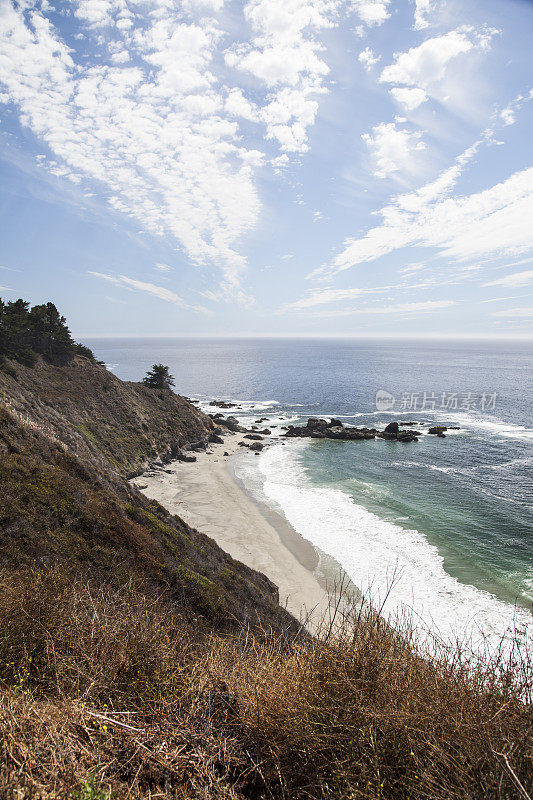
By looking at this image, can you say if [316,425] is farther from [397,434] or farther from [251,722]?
[251,722]

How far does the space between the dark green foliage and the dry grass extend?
4256cm

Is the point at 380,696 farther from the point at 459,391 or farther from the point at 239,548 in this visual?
the point at 459,391

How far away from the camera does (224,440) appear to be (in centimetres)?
5384

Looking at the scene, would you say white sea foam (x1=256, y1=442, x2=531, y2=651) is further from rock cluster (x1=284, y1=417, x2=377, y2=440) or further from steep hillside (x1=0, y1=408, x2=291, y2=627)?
rock cluster (x1=284, y1=417, x2=377, y2=440)

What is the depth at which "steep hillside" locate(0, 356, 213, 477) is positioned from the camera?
27.1 metres

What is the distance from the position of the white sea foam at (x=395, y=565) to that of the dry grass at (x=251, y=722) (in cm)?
701

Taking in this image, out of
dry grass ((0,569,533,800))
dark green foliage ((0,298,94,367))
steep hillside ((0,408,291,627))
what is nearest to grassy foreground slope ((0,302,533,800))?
dry grass ((0,569,533,800))

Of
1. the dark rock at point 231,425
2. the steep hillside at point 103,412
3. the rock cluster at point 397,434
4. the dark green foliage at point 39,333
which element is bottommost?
the dark rock at point 231,425

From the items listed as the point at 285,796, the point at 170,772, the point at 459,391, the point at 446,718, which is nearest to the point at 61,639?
the point at 170,772

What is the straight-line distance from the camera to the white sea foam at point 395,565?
16453 mm

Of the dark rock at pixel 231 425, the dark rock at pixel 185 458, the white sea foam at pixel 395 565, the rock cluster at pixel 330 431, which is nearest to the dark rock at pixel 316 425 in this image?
the rock cluster at pixel 330 431

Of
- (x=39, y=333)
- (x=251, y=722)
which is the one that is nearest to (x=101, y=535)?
(x=251, y=722)

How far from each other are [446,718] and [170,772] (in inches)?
114

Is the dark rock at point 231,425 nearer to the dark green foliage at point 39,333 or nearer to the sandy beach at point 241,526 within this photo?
the sandy beach at point 241,526
